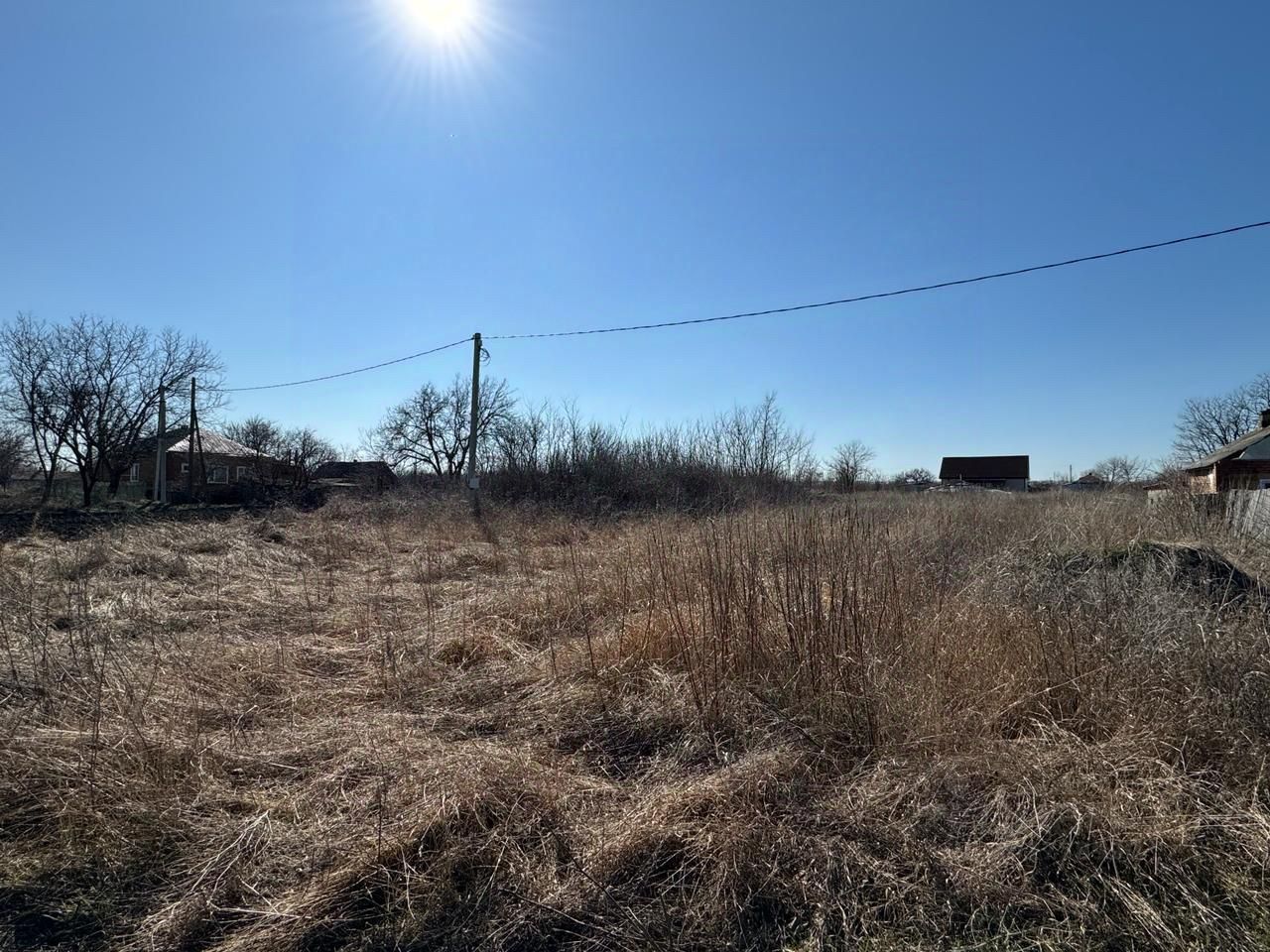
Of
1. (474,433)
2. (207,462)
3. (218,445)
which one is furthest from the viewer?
(218,445)

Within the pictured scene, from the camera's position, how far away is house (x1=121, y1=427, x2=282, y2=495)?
27.2 meters

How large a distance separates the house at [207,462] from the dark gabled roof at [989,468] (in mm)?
61475

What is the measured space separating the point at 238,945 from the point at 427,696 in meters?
2.00

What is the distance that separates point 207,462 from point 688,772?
1605 inches

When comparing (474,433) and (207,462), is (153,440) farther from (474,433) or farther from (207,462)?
(474,433)

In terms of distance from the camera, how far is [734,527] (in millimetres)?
5379

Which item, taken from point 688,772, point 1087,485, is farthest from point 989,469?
point 688,772

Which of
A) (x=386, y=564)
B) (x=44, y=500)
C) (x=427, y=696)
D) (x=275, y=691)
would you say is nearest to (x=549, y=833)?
(x=427, y=696)

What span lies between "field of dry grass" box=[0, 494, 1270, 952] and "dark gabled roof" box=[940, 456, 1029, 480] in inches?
2750

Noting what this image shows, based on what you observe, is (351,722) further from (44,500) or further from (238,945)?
(44,500)

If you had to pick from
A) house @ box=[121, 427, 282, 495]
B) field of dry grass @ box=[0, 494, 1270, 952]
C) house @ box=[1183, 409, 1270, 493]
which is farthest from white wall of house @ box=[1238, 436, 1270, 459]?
house @ box=[121, 427, 282, 495]

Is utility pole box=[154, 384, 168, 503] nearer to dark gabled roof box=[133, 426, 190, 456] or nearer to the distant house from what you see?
dark gabled roof box=[133, 426, 190, 456]

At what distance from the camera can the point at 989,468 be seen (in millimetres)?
69312

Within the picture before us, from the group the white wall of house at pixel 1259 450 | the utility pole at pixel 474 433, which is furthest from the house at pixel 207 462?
the white wall of house at pixel 1259 450
